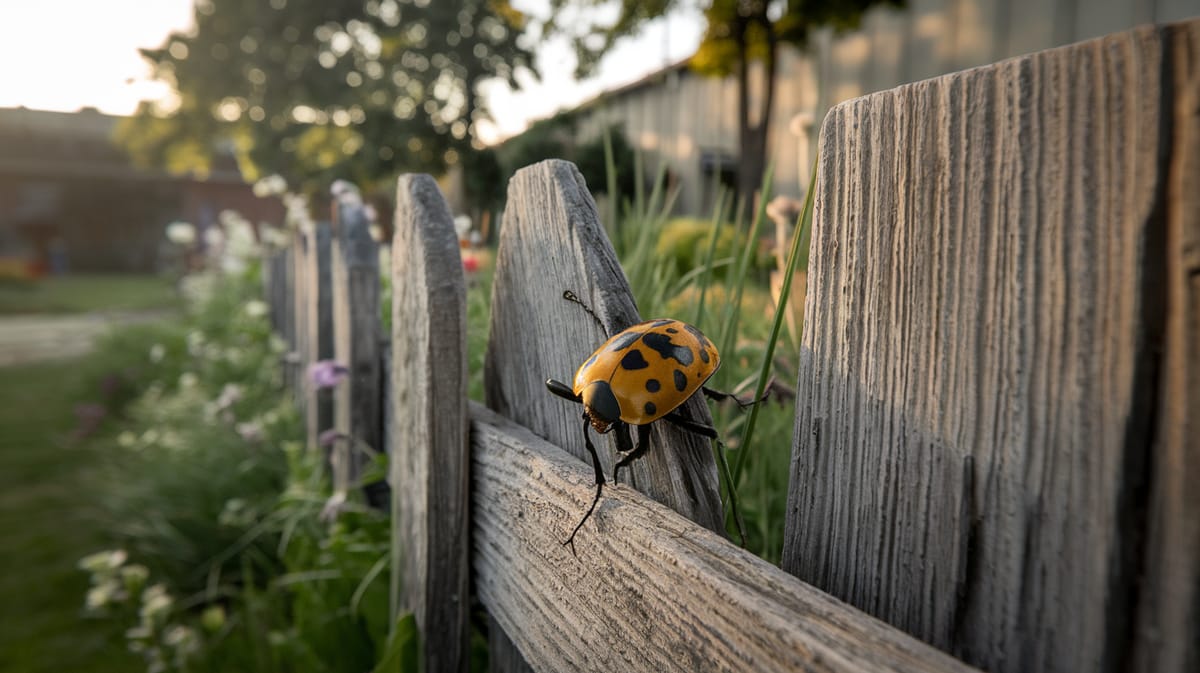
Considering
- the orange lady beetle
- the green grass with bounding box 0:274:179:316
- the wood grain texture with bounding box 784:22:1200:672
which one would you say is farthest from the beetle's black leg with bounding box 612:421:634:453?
the green grass with bounding box 0:274:179:316

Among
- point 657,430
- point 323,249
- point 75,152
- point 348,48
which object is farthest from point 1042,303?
point 75,152

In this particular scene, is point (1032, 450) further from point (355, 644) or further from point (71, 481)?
point (71, 481)

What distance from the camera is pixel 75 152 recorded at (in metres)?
25.6

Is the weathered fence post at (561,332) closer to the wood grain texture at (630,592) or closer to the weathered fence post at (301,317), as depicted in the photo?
the wood grain texture at (630,592)

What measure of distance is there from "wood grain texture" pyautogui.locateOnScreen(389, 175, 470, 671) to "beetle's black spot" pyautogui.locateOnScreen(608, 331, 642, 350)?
42 cm

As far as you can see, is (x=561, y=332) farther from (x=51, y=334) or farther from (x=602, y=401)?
(x=51, y=334)

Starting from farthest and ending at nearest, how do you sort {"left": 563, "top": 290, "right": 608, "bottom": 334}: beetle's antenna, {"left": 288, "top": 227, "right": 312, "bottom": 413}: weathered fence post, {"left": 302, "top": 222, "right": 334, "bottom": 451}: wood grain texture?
{"left": 288, "top": 227, "right": 312, "bottom": 413}: weathered fence post → {"left": 302, "top": 222, "right": 334, "bottom": 451}: wood grain texture → {"left": 563, "top": 290, "right": 608, "bottom": 334}: beetle's antenna

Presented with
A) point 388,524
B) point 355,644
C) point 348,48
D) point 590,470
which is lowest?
point 355,644

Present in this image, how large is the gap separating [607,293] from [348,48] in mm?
20792

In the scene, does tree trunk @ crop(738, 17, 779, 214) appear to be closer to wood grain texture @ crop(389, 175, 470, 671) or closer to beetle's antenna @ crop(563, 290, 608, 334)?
wood grain texture @ crop(389, 175, 470, 671)

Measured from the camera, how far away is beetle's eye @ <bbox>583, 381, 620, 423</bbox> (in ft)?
2.48

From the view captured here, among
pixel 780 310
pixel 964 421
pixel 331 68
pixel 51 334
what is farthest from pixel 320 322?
pixel 331 68

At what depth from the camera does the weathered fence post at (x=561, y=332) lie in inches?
31.3

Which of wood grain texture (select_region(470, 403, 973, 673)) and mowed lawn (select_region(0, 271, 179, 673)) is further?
mowed lawn (select_region(0, 271, 179, 673))
